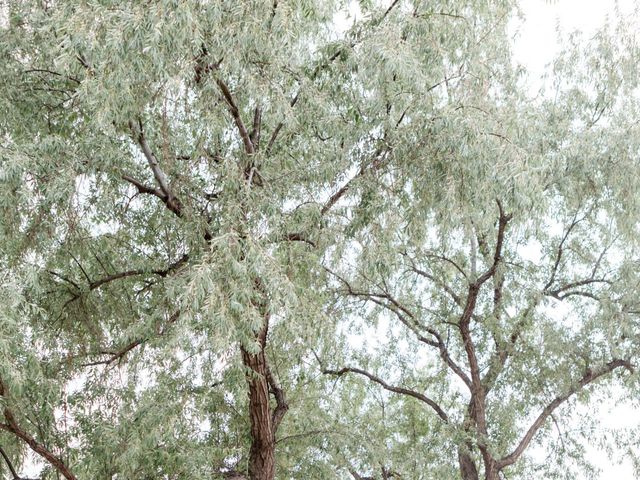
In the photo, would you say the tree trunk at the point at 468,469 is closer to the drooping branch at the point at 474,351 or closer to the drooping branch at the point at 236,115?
the drooping branch at the point at 474,351

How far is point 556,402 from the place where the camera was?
7.49 meters

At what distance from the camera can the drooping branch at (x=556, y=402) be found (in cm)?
722

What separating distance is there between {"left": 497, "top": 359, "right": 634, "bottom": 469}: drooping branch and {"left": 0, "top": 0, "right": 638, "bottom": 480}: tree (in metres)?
0.03


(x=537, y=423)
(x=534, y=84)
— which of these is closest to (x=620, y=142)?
(x=534, y=84)

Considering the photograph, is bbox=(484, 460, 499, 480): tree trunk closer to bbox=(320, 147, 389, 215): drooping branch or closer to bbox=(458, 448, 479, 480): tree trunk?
bbox=(458, 448, 479, 480): tree trunk

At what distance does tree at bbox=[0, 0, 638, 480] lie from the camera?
4.61 m

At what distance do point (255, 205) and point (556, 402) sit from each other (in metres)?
3.84

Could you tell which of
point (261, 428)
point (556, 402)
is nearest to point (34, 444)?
point (261, 428)

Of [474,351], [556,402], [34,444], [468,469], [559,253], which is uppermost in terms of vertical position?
[559,253]

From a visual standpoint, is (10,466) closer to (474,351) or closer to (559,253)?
(474,351)

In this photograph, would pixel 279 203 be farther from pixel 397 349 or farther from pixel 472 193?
pixel 397 349

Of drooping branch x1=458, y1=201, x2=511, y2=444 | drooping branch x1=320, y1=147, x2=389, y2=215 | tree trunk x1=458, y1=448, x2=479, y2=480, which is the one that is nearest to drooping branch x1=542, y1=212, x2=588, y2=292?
drooping branch x1=458, y1=201, x2=511, y2=444

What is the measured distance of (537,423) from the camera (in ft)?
25.0

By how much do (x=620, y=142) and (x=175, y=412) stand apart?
3.90 meters
